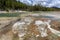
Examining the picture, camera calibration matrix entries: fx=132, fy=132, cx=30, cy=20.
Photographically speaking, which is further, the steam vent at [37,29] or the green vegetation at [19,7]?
the green vegetation at [19,7]

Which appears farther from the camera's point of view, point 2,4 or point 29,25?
point 2,4

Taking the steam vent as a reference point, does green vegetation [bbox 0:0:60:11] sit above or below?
above

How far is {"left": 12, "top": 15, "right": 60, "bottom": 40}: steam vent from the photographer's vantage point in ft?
10.1

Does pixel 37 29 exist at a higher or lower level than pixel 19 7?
lower

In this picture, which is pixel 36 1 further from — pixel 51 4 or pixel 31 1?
pixel 51 4

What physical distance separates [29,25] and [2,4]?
933 mm

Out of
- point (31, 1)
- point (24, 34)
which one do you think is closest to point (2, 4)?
point (31, 1)

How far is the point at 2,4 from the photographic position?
3461mm

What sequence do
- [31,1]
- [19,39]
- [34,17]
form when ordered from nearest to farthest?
[19,39], [34,17], [31,1]

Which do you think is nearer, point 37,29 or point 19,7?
point 37,29

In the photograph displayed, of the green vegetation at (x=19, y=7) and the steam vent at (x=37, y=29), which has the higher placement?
the green vegetation at (x=19, y=7)

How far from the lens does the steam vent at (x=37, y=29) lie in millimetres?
3085

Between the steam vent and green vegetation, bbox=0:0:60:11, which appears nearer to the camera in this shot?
the steam vent

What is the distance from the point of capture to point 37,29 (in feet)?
10.3
